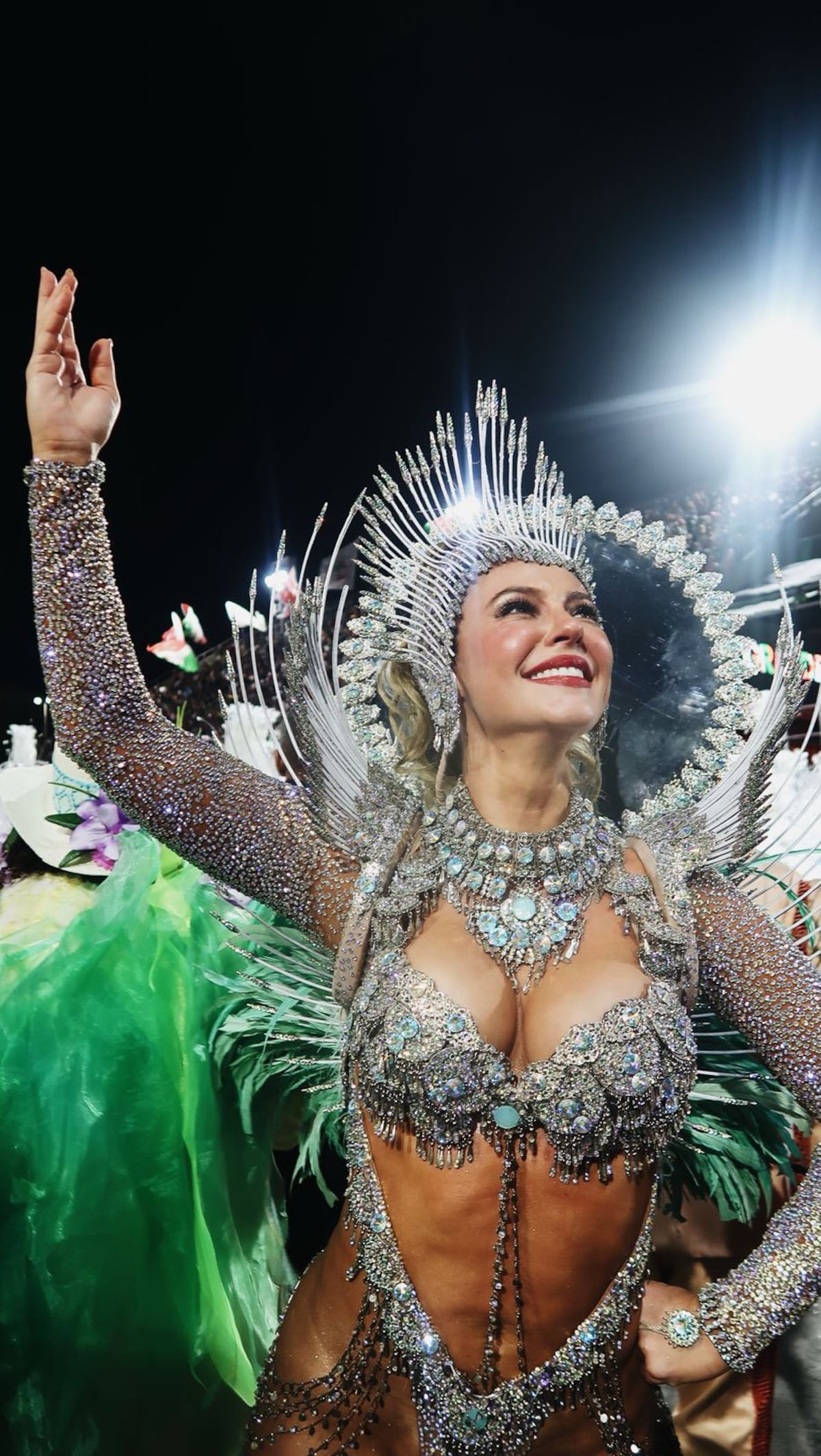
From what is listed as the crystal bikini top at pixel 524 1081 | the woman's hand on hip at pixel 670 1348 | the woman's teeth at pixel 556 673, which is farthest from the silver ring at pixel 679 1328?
the woman's teeth at pixel 556 673

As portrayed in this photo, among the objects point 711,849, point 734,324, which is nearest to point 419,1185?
point 711,849

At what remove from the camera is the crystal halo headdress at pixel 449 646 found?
167cm

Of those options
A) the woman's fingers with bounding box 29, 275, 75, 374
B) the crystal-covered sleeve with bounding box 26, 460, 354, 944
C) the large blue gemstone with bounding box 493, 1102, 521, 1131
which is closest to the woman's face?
the crystal-covered sleeve with bounding box 26, 460, 354, 944

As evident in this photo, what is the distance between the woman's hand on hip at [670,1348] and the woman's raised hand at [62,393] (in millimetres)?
1608

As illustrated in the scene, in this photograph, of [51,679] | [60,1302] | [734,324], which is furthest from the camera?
[734,324]

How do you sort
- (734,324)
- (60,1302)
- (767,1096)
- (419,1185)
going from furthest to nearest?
(734,324) < (767,1096) < (60,1302) < (419,1185)

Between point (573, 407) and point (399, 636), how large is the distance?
6.39 ft

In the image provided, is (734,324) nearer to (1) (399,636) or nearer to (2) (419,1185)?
(1) (399,636)

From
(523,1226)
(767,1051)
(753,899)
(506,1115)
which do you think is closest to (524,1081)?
(506,1115)

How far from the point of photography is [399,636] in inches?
67.4

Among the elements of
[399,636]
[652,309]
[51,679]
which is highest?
[652,309]

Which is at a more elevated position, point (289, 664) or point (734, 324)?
point (734, 324)

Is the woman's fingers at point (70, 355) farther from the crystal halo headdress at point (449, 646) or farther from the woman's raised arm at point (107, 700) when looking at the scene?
the crystal halo headdress at point (449, 646)

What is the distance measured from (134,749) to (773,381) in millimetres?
3271
